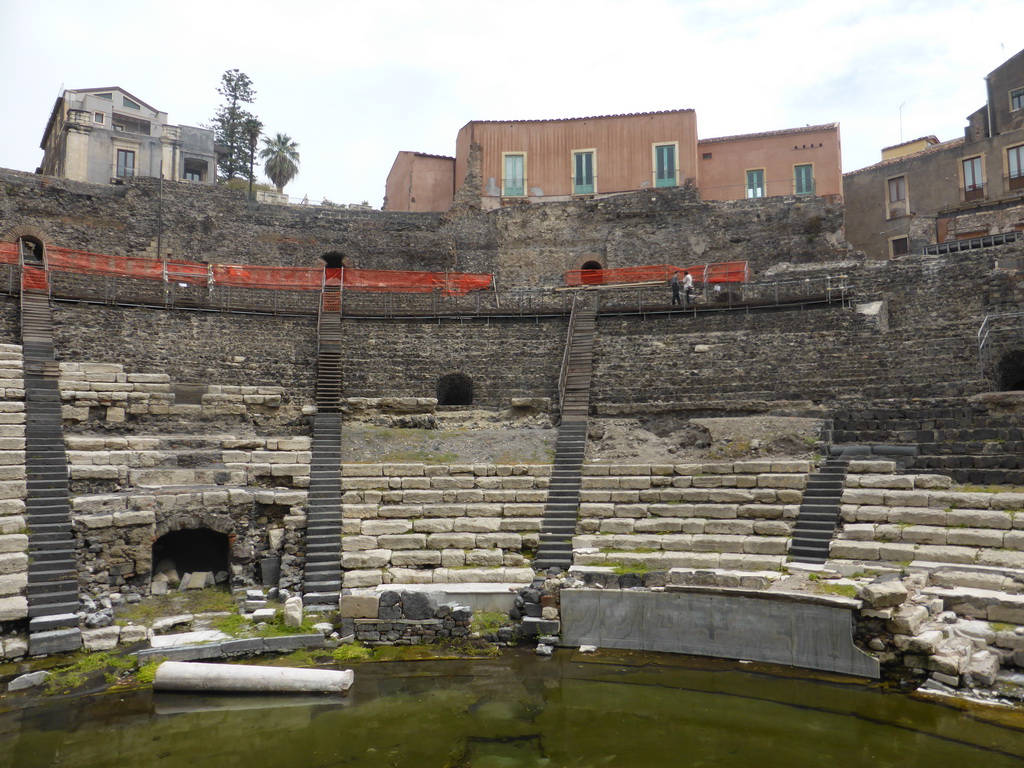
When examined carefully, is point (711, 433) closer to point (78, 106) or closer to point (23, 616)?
point (23, 616)

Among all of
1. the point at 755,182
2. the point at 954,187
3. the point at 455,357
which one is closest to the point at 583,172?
the point at 755,182

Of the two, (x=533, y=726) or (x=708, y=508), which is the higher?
(x=708, y=508)

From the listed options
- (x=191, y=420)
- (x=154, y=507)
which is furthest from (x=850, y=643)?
(x=191, y=420)

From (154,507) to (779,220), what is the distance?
75.3 feet

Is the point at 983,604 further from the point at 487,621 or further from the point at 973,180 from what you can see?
the point at 973,180

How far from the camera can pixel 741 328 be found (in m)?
20.2

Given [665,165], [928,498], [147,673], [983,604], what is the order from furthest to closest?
[665,165]
[928,498]
[147,673]
[983,604]

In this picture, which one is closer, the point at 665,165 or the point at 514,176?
the point at 665,165

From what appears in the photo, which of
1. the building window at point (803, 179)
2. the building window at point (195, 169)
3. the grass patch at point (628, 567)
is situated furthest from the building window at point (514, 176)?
the grass patch at point (628, 567)

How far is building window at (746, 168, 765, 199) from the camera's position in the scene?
29594mm

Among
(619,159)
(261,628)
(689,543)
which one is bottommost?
(261,628)

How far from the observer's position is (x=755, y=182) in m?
29.7

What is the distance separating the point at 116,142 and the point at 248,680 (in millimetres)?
33536

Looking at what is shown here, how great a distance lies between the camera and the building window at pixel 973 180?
97.8 feet
